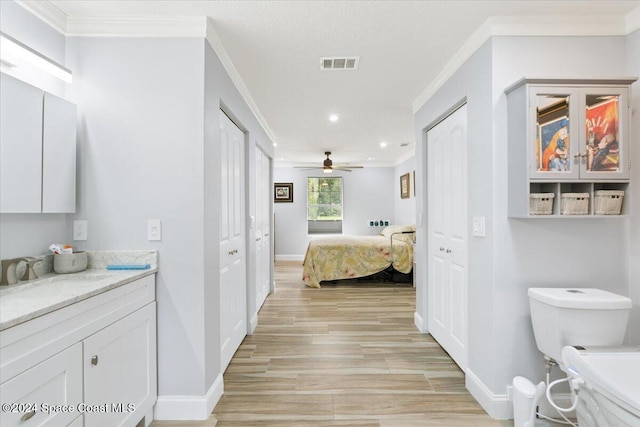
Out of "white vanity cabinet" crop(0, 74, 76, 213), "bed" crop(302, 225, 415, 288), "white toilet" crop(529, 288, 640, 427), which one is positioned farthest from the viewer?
"bed" crop(302, 225, 415, 288)

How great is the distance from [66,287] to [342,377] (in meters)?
1.87

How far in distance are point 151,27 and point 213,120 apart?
63 centimetres

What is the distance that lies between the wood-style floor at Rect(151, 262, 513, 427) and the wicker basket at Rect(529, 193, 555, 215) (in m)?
1.28

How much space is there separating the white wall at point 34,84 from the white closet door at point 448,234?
268 cm

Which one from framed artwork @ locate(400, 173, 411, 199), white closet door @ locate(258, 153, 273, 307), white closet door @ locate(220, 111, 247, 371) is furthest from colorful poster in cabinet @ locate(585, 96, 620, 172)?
framed artwork @ locate(400, 173, 411, 199)

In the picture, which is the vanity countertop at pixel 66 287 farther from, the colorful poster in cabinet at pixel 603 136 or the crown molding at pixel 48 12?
the colorful poster in cabinet at pixel 603 136

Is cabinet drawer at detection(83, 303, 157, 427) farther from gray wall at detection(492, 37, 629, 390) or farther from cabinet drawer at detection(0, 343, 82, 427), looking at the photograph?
gray wall at detection(492, 37, 629, 390)

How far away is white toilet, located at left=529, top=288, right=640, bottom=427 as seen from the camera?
1.16m

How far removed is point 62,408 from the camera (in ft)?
3.96

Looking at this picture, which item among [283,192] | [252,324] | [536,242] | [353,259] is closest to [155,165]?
[252,324]

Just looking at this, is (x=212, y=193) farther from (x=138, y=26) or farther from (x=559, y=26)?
(x=559, y=26)

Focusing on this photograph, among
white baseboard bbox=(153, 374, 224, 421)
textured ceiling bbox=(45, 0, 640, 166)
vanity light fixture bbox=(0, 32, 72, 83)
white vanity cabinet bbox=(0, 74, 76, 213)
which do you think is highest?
textured ceiling bbox=(45, 0, 640, 166)

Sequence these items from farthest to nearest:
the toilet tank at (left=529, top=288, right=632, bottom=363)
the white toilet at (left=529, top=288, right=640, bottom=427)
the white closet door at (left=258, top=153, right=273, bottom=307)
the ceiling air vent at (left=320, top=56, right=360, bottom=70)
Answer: the white closet door at (left=258, top=153, right=273, bottom=307), the ceiling air vent at (left=320, top=56, right=360, bottom=70), the toilet tank at (left=529, top=288, right=632, bottom=363), the white toilet at (left=529, top=288, right=640, bottom=427)

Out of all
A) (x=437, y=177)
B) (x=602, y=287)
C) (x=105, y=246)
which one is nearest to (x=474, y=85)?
(x=437, y=177)
